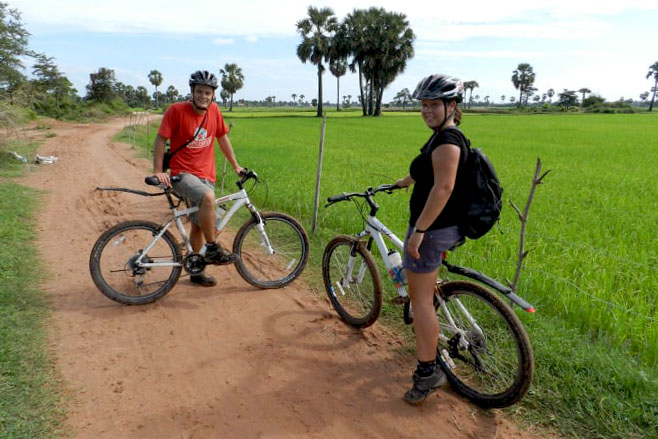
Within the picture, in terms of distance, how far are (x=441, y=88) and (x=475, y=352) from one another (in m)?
1.76

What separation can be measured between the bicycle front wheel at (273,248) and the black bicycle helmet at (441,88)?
2.54 m

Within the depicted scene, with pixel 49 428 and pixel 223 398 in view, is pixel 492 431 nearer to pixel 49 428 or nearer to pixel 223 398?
pixel 223 398

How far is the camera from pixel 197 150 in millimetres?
4289

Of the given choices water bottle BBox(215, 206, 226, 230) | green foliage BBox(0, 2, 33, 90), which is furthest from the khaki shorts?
green foliage BBox(0, 2, 33, 90)

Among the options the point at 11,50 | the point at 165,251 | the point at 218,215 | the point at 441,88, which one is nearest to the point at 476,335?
the point at 441,88

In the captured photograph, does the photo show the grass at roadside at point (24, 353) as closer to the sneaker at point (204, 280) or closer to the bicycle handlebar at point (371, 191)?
the sneaker at point (204, 280)

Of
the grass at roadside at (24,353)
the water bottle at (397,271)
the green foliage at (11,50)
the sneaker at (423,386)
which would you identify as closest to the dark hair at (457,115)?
the water bottle at (397,271)

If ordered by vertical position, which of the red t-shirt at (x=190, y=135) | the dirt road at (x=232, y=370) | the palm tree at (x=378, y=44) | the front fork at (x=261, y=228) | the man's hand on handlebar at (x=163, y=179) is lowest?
the dirt road at (x=232, y=370)

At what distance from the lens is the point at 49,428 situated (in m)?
2.52

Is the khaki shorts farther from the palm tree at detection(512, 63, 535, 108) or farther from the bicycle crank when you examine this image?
the palm tree at detection(512, 63, 535, 108)

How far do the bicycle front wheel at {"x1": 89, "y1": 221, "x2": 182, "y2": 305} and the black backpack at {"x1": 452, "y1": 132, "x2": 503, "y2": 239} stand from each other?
290 cm

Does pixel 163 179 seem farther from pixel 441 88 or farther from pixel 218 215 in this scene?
pixel 441 88

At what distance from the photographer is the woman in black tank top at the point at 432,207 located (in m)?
2.32

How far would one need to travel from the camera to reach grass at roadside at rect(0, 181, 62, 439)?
2.55 m
